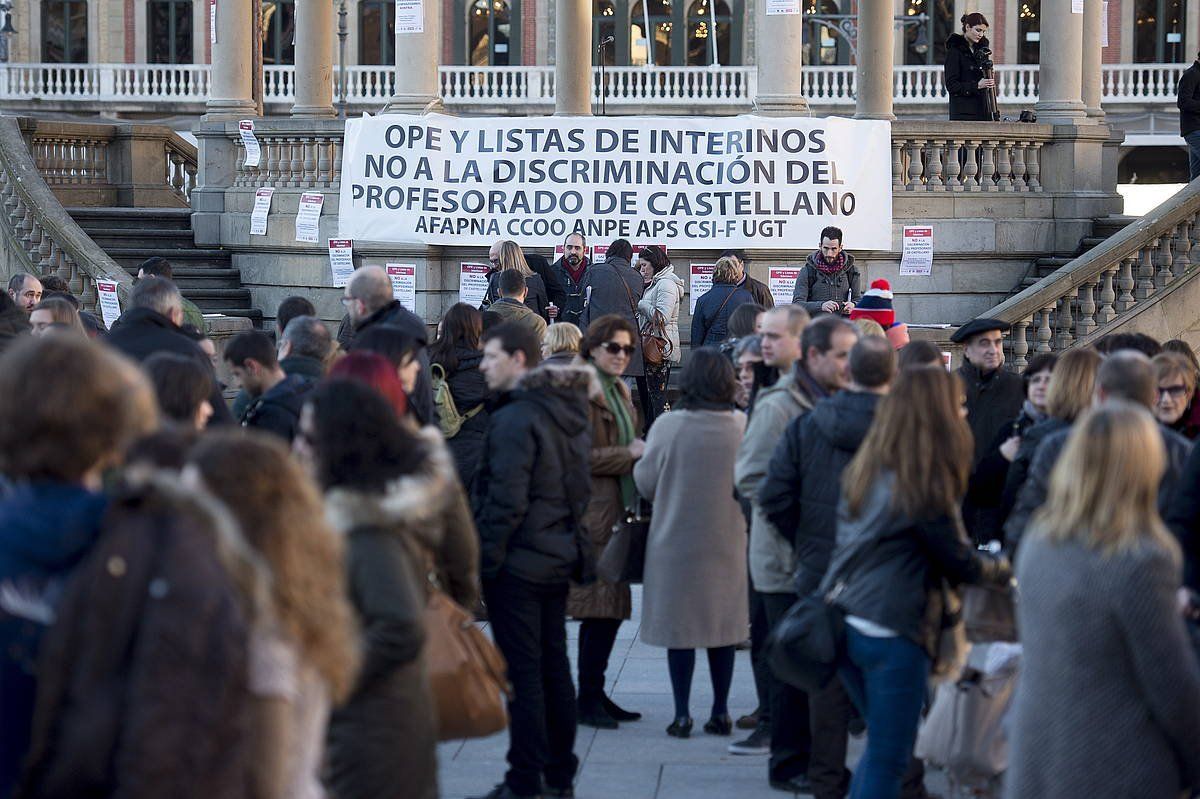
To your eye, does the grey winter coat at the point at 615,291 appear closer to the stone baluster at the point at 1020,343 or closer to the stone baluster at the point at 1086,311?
the stone baluster at the point at 1020,343

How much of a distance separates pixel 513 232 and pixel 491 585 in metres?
9.93

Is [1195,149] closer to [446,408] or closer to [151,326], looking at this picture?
[446,408]

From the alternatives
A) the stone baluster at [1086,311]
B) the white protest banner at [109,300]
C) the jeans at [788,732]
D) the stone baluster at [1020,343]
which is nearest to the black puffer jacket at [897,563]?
the jeans at [788,732]

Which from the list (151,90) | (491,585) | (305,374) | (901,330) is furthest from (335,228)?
(151,90)

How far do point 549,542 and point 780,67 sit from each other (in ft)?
39.4

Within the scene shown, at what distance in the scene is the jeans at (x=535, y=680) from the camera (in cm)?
704

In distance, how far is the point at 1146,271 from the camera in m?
15.7

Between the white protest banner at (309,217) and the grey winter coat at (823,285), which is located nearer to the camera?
the grey winter coat at (823,285)

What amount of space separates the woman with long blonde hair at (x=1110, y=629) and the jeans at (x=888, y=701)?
41.3 inches

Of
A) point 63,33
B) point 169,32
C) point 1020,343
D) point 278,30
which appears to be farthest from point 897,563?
point 63,33

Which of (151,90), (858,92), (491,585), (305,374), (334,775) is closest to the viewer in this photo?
(334,775)

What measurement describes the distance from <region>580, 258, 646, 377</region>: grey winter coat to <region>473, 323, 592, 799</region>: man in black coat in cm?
686

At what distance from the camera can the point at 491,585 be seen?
23.3 ft

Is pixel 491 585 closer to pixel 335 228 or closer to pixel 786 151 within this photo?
pixel 786 151
